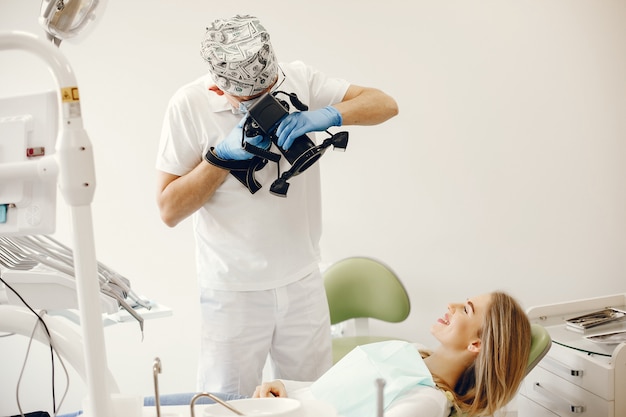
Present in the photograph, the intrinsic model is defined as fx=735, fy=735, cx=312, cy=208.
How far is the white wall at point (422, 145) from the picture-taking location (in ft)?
9.39

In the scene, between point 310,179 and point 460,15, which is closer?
point 310,179

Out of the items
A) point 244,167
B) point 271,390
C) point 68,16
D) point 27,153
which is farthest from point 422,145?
point 27,153

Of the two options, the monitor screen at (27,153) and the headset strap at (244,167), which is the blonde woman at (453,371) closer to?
the headset strap at (244,167)

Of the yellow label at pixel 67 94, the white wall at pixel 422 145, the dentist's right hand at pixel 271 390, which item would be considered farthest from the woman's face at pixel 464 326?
the yellow label at pixel 67 94

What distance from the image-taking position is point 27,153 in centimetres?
121

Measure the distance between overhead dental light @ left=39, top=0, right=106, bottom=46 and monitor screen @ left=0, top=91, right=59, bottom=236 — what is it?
263mm

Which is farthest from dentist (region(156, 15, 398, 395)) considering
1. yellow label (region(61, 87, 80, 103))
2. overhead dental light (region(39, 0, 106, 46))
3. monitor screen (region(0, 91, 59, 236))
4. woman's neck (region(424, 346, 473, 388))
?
yellow label (region(61, 87, 80, 103))

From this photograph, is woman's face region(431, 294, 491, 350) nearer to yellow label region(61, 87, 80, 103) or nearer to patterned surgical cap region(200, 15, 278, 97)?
patterned surgical cap region(200, 15, 278, 97)

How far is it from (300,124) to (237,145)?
17cm

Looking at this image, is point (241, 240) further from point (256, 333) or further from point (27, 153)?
point (27, 153)

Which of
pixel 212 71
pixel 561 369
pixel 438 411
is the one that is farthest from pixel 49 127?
pixel 561 369

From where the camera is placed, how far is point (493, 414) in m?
1.96

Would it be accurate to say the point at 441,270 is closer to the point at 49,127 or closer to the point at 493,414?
the point at 493,414

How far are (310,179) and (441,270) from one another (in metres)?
1.34
